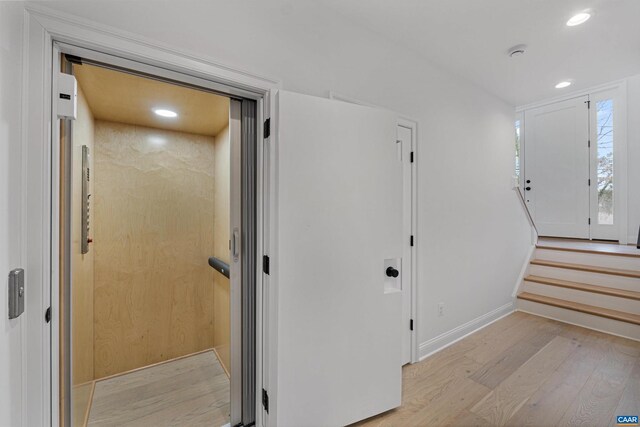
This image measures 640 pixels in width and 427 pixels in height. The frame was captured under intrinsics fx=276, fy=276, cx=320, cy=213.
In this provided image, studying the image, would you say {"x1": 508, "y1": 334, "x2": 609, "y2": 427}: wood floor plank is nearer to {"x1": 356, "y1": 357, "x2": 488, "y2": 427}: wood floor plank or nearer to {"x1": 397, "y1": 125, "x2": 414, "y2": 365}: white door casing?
{"x1": 356, "y1": 357, "x2": 488, "y2": 427}: wood floor plank

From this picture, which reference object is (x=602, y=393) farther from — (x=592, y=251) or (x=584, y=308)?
(x=592, y=251)

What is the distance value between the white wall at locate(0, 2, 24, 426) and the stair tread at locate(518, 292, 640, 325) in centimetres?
455

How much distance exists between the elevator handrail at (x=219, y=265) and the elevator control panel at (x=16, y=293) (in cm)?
135

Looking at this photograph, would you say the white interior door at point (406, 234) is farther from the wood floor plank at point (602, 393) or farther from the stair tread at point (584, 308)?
the stair tread at point (584, 308)

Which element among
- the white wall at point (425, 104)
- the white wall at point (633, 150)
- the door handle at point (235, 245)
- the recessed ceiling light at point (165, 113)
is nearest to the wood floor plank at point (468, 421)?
the white wall at point (425, 104)

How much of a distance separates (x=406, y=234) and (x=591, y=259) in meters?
2.92

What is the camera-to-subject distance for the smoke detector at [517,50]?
2.39 meters

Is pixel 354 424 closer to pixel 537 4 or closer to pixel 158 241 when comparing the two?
pixel 158 241

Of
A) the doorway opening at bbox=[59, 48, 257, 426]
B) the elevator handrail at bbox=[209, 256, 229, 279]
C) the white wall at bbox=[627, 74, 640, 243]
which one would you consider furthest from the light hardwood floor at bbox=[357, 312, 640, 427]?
the white wall at bbox=[627, 74, 640, 243]

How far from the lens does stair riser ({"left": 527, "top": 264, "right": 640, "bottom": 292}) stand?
3.12 meters

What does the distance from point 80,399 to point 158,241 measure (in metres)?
1.30

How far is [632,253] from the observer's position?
10.6 feet

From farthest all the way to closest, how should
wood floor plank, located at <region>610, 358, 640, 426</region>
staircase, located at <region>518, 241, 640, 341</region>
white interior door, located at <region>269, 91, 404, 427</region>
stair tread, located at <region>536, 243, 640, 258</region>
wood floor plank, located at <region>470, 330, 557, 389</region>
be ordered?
stair tread, located at <region>536, 243, 640, 258</region> → staircase, located at <region>518, 241, 640, 341</region> → wood floor plank, located at <region>470, 330, 557, 389</region> → wood floor plank, located at <region>610, 358, 640, 426</region> → white interior door, located at <region>269, 91, 404, 427</region>

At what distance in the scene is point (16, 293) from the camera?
936mm
